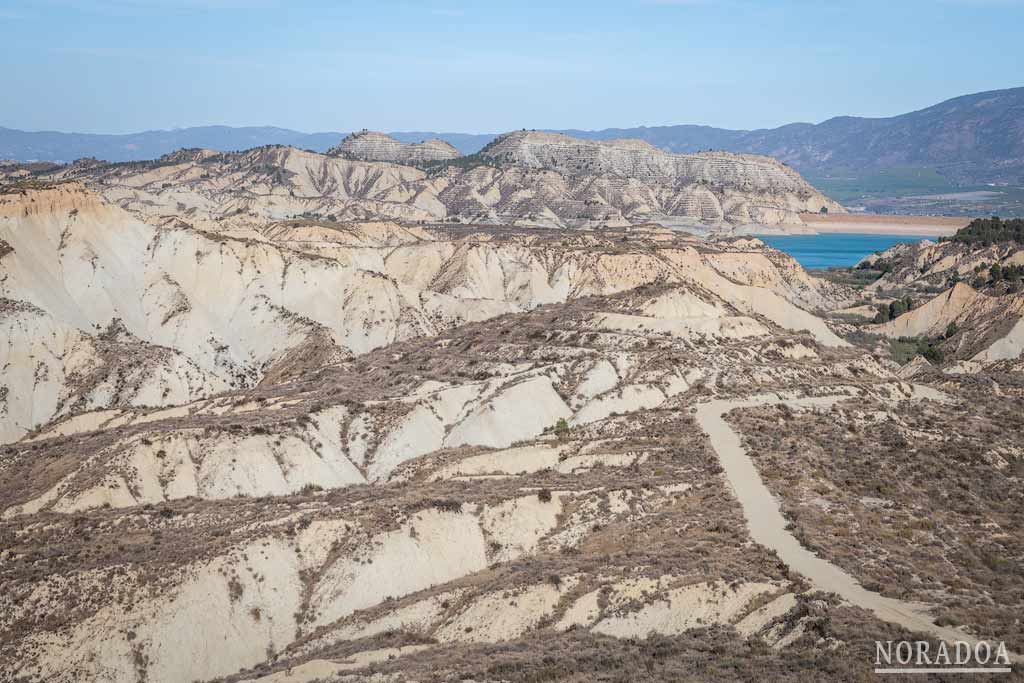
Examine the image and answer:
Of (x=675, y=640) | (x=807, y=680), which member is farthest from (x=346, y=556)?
(x=807, y=680)

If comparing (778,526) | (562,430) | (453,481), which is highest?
(778,526)

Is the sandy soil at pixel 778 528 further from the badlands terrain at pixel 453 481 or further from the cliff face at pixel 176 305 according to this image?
the cliff face at pixel 176 305

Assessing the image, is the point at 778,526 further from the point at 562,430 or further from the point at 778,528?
the point at 562,430

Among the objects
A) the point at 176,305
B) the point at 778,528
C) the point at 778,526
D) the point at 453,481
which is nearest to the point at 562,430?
the point at 453,481

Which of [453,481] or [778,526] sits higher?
[778,526]

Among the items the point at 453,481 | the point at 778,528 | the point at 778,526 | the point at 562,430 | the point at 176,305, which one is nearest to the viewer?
the point at 778,528

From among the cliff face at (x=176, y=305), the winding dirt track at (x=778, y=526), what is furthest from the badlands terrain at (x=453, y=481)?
the cliff face at (x=176, y=305)
